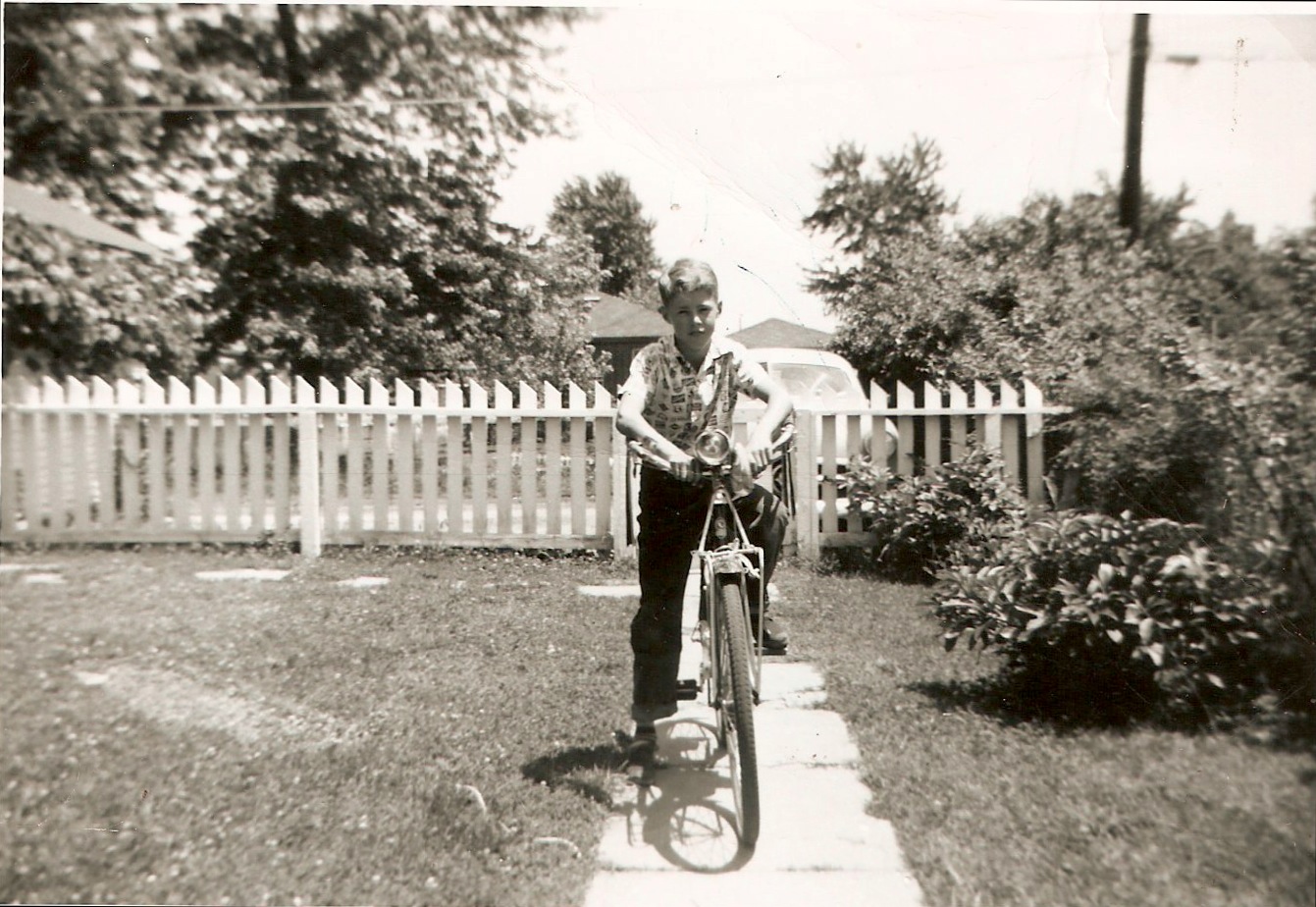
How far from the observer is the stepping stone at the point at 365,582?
419cm

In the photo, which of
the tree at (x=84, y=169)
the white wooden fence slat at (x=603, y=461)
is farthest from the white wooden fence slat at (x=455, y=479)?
the tree at (x=84, y=169)

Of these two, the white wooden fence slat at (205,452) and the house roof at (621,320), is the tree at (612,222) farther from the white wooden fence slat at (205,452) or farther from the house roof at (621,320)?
the white wooden fence slat at (205,452)

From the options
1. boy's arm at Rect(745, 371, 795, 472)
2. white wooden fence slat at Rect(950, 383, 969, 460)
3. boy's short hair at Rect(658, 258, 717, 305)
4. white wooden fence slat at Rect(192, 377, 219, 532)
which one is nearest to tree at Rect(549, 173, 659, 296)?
boy's short hair at Rect(658, 258, 717, 305)

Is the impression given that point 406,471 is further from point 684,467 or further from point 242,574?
point 684,467

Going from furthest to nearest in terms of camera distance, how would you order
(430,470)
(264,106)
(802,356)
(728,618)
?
1. (802,356)
2. (430,470)
3. (264,106)
4. (728,618)

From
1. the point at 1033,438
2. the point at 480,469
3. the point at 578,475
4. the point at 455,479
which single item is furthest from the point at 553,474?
the point at 1033,438

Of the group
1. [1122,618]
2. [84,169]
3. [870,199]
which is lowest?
[1122,618]

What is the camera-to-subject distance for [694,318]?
2625mm

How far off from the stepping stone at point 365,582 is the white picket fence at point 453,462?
1.03 feet

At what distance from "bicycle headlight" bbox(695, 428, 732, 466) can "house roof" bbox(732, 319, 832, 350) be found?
852 mm

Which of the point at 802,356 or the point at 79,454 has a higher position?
the point at 802,356

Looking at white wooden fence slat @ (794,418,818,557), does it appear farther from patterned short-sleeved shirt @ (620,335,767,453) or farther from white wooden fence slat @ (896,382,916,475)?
patterned short-sleeved shirt @ (620,335,767,453)

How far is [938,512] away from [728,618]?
3.21 m

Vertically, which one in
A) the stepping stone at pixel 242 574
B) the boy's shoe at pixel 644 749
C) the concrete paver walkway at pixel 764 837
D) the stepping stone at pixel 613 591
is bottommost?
the concrete paver walkway at pixel 764 837
